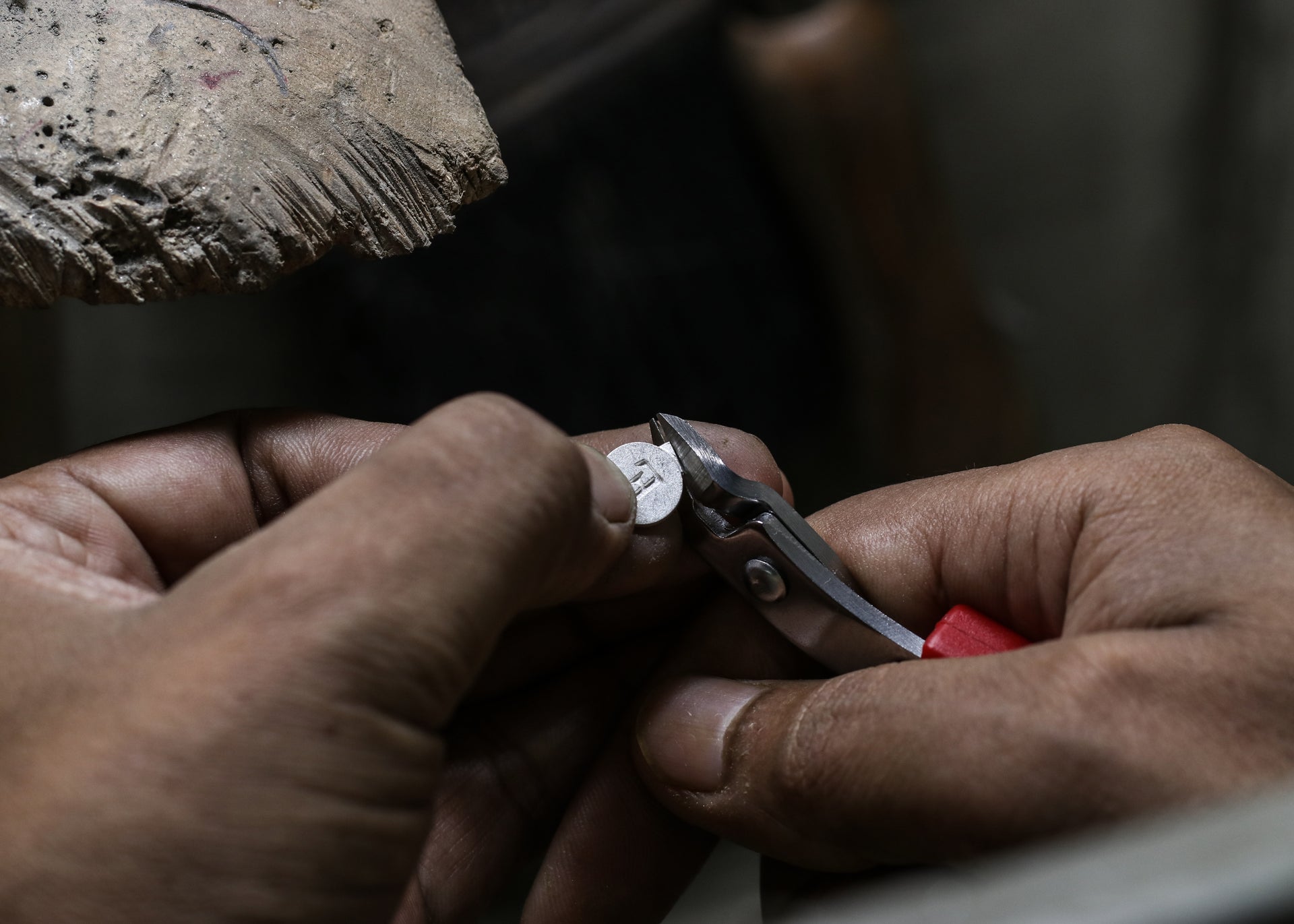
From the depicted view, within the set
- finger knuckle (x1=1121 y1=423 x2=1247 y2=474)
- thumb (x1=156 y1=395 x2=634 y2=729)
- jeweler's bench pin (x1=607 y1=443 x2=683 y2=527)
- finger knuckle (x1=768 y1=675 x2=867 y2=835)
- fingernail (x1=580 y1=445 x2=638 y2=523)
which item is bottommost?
finger knuckle (x1=768 y1=675 x2=867 y2=835)

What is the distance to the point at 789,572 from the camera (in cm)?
69

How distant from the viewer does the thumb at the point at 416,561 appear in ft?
1.48

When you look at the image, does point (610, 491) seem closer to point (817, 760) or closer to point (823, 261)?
point (817, 760)

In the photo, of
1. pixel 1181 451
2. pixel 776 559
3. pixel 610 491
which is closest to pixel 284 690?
pixel 610 491

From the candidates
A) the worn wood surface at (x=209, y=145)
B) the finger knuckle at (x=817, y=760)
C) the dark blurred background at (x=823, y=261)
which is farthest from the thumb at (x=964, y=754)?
the dark blurred background at (x=823, y=261)

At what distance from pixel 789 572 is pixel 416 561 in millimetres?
308

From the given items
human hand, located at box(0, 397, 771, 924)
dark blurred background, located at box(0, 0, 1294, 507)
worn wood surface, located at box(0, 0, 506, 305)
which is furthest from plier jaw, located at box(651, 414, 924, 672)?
dark blurred background, located at box(0, 0, 1294, 507)

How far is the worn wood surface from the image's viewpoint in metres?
0.62

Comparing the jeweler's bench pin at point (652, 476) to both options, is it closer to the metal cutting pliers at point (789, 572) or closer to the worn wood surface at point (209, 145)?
the metal cutting pliers at point (789, 572)

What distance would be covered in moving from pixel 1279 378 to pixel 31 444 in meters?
1.62

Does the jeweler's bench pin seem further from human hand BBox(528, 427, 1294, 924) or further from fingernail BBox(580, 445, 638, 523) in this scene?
human hand BBox(528, 427, 1294, 924)

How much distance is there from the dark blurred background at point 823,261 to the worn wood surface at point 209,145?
48 cm

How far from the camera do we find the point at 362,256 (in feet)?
2.35

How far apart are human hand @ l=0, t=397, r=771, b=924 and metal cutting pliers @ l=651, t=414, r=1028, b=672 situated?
147 millimetres
